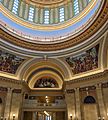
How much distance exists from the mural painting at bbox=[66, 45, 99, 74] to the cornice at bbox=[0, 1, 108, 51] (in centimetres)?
171

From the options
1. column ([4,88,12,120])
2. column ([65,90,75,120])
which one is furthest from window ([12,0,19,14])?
column ([65,90,75,120])

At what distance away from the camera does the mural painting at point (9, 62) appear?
814 inches

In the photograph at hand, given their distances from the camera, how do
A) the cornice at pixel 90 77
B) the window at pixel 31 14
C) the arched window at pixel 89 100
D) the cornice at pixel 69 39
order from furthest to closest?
the window at pixel 31 14 → the arched window at pixel 89 100 → the cornice at pixel 90 77 → the cornice at pixel 69 39

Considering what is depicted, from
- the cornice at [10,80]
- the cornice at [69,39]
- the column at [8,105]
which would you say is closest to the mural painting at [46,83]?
the cornice at [10,80]

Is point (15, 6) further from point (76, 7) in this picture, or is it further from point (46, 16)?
point (76, 7)

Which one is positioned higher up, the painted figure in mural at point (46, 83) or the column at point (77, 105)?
the painted figure in mural at point (46, 83)

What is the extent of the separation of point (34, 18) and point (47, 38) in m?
4.68

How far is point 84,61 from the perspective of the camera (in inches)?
831

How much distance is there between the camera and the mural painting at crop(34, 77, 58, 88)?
2519 cm

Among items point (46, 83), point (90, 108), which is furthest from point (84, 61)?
point (46, 83)

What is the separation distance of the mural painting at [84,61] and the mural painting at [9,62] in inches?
271

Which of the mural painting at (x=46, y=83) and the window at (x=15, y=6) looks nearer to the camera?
the window at (x=15, y=6)

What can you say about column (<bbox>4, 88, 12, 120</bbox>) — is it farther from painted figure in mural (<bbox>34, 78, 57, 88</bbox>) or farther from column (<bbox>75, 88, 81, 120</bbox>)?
column (<bbox>75, 88, 81, 120</bbox>)

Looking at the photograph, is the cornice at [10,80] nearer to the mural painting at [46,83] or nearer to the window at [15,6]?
the mural painting at [46,83]
